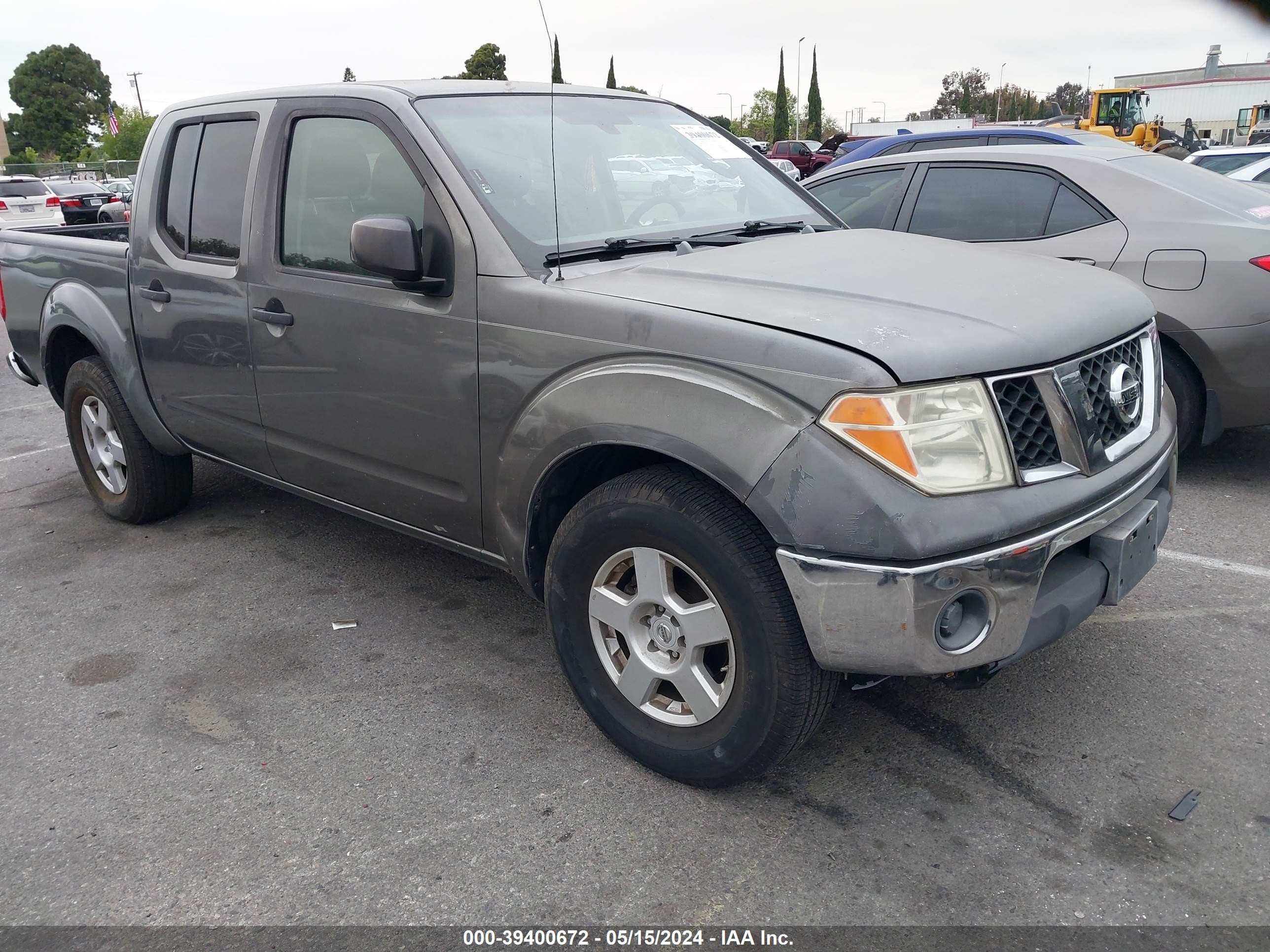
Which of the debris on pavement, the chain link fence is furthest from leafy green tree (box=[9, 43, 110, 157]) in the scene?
the debris on pavement

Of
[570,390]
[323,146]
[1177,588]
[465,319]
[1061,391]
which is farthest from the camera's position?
[1177,588]

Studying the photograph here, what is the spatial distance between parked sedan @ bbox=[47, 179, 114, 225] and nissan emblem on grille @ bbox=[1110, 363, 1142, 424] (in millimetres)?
23475

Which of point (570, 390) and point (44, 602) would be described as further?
point (44, 602)

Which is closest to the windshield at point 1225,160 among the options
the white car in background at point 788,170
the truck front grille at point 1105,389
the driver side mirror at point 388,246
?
the white car in background at point 788,170

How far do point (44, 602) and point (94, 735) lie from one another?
125cm

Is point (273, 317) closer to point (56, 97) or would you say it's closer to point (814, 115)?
point (814, 115)

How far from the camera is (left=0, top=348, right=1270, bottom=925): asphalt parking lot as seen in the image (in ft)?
8.04

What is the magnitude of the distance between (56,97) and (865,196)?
3811 inches

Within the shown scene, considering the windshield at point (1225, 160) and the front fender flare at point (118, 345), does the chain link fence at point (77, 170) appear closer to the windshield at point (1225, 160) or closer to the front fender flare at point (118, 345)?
the windshield at point (1225, 160)

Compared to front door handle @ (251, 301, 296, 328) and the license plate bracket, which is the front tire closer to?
the license plate bracket

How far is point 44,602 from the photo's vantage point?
421 cm

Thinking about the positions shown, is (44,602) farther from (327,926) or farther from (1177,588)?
(1177,588)

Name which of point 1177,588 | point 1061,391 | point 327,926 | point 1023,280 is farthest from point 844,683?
point 1177,588

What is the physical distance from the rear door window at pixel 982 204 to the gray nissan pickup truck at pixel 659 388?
6.34 feet
